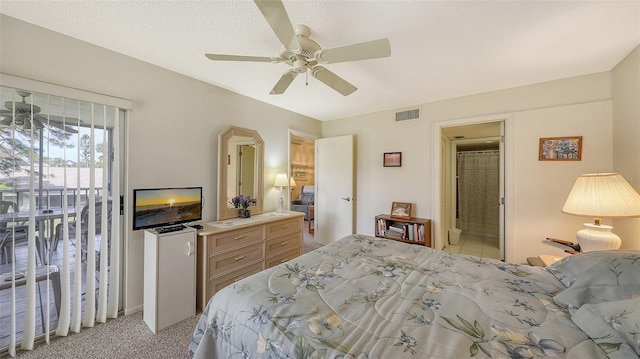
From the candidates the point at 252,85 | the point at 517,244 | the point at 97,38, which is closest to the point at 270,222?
the point at 252,85

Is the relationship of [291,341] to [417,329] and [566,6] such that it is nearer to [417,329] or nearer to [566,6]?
[417,329]

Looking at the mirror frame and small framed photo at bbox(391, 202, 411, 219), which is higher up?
Answer: the mirror frame

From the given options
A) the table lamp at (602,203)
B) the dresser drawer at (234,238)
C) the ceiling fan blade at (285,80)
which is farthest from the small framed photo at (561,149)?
the dresser drawer at (234,238)

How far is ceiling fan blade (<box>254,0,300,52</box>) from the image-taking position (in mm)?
1115

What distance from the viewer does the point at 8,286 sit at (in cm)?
164

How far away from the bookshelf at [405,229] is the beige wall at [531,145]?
230 mm

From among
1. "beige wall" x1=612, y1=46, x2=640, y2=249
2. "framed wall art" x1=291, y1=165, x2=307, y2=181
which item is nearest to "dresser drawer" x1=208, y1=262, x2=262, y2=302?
"beige wall" x1=612, y1=46, x2=640, y2=249

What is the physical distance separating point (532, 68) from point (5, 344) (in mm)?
4917

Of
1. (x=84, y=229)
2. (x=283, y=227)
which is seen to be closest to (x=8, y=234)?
(x=84, y=229)

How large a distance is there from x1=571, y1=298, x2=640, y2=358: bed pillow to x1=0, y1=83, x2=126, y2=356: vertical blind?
305 cm

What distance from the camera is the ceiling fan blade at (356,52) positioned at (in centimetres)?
137

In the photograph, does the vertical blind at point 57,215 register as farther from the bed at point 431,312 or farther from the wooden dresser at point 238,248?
the bed at point 431,312

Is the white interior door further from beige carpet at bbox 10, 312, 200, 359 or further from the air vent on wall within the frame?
beige carpet at bbox 10, 312, 200, 359

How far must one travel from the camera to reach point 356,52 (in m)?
1.45
